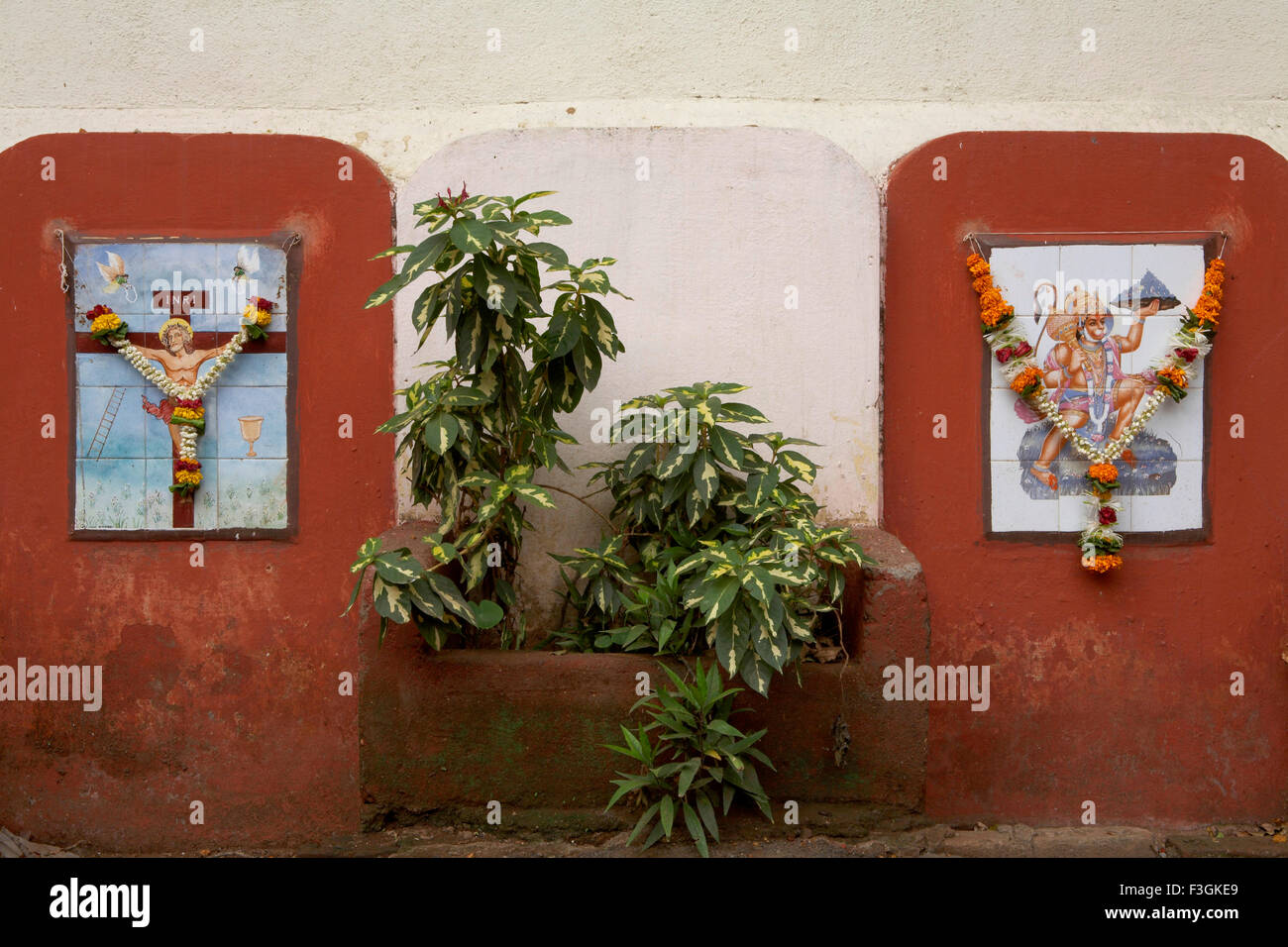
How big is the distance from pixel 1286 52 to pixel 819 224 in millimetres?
2065

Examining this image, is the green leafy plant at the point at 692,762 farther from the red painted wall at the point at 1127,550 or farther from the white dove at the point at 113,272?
the white dove at the point at 113,272

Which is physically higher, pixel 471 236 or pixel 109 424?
pixel 471 236

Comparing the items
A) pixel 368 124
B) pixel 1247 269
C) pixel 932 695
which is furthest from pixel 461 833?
pixel 1247 269

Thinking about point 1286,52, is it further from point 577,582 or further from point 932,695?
point 577,582

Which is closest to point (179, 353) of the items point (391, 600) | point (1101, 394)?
point (391, 600)

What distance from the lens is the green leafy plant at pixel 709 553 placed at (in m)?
3.19

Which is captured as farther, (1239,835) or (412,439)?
→ (1239,835)

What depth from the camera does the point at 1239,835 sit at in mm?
3988

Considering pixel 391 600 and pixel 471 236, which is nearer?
pixel 471 236

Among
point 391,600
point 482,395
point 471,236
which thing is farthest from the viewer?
point 482,395

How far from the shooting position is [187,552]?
408 cm

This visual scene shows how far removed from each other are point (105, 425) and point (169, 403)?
275 millimetres

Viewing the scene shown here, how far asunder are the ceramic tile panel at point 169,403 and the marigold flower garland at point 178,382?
36 millimetres

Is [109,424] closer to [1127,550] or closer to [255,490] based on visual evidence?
[255,490]
